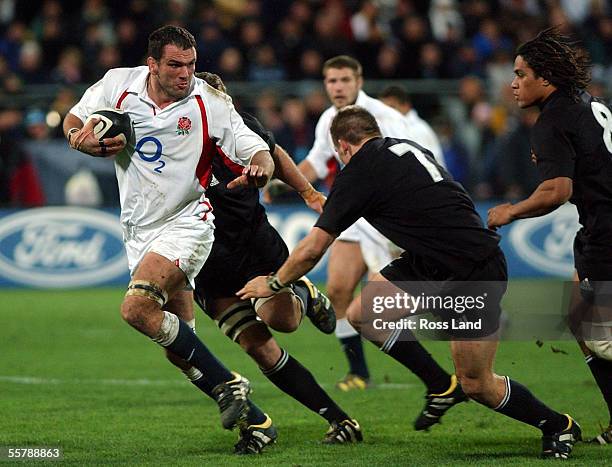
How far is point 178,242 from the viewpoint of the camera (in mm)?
6562

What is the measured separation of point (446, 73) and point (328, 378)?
9.99 meters

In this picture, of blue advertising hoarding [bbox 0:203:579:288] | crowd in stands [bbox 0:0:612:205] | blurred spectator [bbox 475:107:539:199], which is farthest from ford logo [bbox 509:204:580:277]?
crowd in stands [bbox 0:0:612:205]

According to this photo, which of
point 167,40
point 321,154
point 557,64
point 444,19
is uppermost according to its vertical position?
point 557,64

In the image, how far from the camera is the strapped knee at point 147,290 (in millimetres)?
6305

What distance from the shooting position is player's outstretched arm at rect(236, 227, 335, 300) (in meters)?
6.25

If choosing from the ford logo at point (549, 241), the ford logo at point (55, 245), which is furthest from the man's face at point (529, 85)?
the ford logo at point (55, 245)

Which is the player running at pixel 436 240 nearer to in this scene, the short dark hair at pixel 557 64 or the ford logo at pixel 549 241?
the short dark hair at pixel 557 64

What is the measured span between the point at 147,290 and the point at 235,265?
38.3 inches

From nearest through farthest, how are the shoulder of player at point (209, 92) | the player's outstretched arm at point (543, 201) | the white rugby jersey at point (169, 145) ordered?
1. the player's outstretched arm at point (543, 201)
2. the white rugby jersey at point (169, 145)
3. the shoulder of player at point (209, 92)

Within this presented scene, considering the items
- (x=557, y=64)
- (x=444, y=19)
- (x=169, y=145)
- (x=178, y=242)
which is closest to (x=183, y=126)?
(x=169, y=145)

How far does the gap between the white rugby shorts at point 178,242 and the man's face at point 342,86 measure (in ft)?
10.4

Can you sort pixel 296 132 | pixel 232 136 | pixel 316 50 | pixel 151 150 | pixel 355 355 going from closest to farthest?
pixel 151 150 → pixel 232 136 → pixel 355 355 → pixel 296 132 → pixel 316 50

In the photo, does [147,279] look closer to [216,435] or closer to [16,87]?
[216,435]

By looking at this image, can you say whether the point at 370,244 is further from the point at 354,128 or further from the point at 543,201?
the point at 543,201
